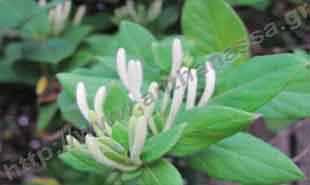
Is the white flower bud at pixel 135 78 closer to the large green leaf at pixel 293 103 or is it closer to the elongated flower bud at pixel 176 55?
the elongated flower bud at pixel 176 55

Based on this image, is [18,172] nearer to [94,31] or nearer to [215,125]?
[94,31]

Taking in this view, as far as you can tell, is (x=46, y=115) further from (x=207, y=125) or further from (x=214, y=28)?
(x=207, y=125)

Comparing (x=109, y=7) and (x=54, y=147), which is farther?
(x=109, y=7)

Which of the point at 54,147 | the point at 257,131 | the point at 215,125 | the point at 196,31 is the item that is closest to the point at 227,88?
the point at 215,125

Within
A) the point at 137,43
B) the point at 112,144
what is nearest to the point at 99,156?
the point at 112,144

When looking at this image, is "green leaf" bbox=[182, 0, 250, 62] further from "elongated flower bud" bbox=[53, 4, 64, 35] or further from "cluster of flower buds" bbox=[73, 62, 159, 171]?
"elongated flower bud" bbox=[53, 4, 64, 35]

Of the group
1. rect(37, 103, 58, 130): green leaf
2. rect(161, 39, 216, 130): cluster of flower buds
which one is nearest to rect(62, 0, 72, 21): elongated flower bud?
rect(37, 103, 58, 130): green leaf
